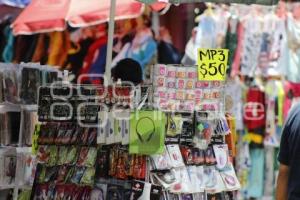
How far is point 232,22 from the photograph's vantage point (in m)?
8.05

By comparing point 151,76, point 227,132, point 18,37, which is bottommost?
point 227,132

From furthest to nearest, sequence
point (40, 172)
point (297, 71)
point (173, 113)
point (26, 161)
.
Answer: point (297, 71), point (26, 161), point (40, 172), point (173, 113)

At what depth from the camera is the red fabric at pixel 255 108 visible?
310 inches

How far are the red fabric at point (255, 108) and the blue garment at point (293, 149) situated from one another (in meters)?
4.41

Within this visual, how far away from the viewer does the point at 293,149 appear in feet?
11.2

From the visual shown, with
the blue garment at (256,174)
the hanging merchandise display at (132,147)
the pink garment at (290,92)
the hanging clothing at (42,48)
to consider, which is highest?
the hanging clothing at (42,48)

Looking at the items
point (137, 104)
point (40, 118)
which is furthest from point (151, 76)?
point (40, 118)

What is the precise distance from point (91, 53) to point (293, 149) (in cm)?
506

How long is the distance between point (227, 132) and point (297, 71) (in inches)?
152

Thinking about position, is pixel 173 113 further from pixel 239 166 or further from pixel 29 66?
pixel 239 166

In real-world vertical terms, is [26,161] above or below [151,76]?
below

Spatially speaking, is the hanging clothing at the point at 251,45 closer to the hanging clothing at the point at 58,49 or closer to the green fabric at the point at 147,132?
the hanging clothing at the point at 58,49

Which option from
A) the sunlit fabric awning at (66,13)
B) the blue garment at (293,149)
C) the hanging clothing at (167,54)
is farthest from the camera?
the hanging clothing at (167,54)

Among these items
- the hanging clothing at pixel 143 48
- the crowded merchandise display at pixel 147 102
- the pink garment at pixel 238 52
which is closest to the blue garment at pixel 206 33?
the crowded merchandise display at pixel 147 102
